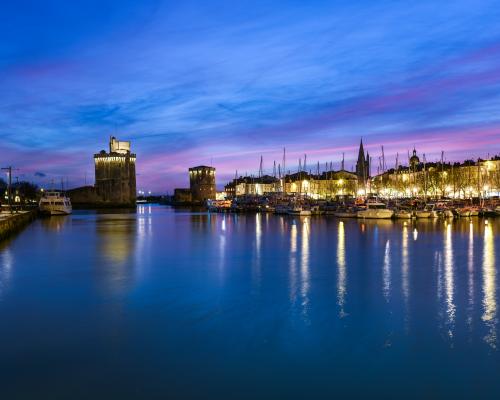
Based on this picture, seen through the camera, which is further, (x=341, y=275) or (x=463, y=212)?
(x=463, y=212)

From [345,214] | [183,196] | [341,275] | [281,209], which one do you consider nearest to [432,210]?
[345,214]

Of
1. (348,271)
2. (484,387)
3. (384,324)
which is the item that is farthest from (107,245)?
(484,387)

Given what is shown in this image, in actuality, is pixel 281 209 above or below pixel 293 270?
above

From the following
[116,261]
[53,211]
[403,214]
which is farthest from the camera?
[53,211]

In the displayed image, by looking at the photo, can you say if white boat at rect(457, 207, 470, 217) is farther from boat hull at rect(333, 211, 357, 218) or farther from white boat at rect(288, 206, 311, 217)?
white boat at rect(288, 206, 311, 217)

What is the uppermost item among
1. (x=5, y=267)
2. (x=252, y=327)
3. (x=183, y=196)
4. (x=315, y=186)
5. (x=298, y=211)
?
(x=315, y=186)

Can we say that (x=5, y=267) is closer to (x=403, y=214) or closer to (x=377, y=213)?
(x=377, y=213)

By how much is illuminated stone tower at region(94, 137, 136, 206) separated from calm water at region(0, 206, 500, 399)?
3448 inches

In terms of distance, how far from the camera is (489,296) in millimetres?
11734

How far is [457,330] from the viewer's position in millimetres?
9109

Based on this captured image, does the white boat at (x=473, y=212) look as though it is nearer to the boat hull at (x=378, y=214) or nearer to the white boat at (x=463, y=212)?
the white boat at (x=463, y=212)

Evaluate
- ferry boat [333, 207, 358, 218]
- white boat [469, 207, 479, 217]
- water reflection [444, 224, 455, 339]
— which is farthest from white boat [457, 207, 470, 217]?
water reflection [444, 224, 455, 339]

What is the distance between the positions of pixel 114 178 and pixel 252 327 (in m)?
98.8

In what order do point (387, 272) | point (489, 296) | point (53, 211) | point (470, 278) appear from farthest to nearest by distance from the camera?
1. point (53, 211)
2. point (387, 272)
3. point (470, 278)
4. point (489, 296)
